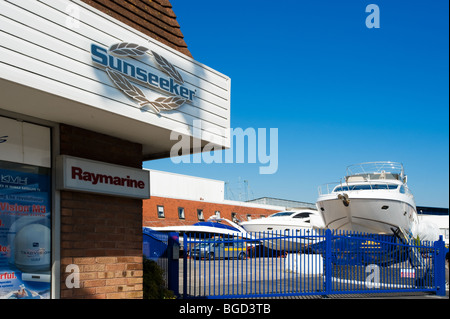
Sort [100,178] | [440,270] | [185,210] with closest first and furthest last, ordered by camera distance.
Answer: [100,178]
[440,270]
[185,210]

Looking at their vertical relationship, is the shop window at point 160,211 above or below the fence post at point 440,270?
above

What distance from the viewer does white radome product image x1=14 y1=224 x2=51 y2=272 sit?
719 centimetres

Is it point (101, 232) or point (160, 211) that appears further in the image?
point (160, 211)

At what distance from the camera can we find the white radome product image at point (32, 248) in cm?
719

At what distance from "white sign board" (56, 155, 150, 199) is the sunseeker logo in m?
1.39

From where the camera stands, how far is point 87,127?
26.8 ft

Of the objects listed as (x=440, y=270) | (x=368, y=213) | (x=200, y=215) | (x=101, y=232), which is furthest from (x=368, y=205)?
(x=200, y=215)

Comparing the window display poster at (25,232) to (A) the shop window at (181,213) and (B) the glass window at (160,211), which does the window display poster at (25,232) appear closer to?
(B) the glass window at (160,211)

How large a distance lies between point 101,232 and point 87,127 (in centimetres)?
180

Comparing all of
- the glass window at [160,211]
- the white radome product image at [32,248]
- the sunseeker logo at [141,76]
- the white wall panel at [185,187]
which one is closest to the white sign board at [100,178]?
the white radome product image at [32,248]

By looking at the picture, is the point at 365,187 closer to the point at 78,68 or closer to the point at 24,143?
the point at 24,143

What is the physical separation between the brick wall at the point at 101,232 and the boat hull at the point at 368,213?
643 inches

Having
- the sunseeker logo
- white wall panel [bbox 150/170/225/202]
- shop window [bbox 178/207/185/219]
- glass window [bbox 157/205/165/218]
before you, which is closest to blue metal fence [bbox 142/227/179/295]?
the sunseeker logo

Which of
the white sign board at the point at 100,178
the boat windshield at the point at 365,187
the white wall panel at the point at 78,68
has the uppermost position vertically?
the white wall panel at the point at 78,68
